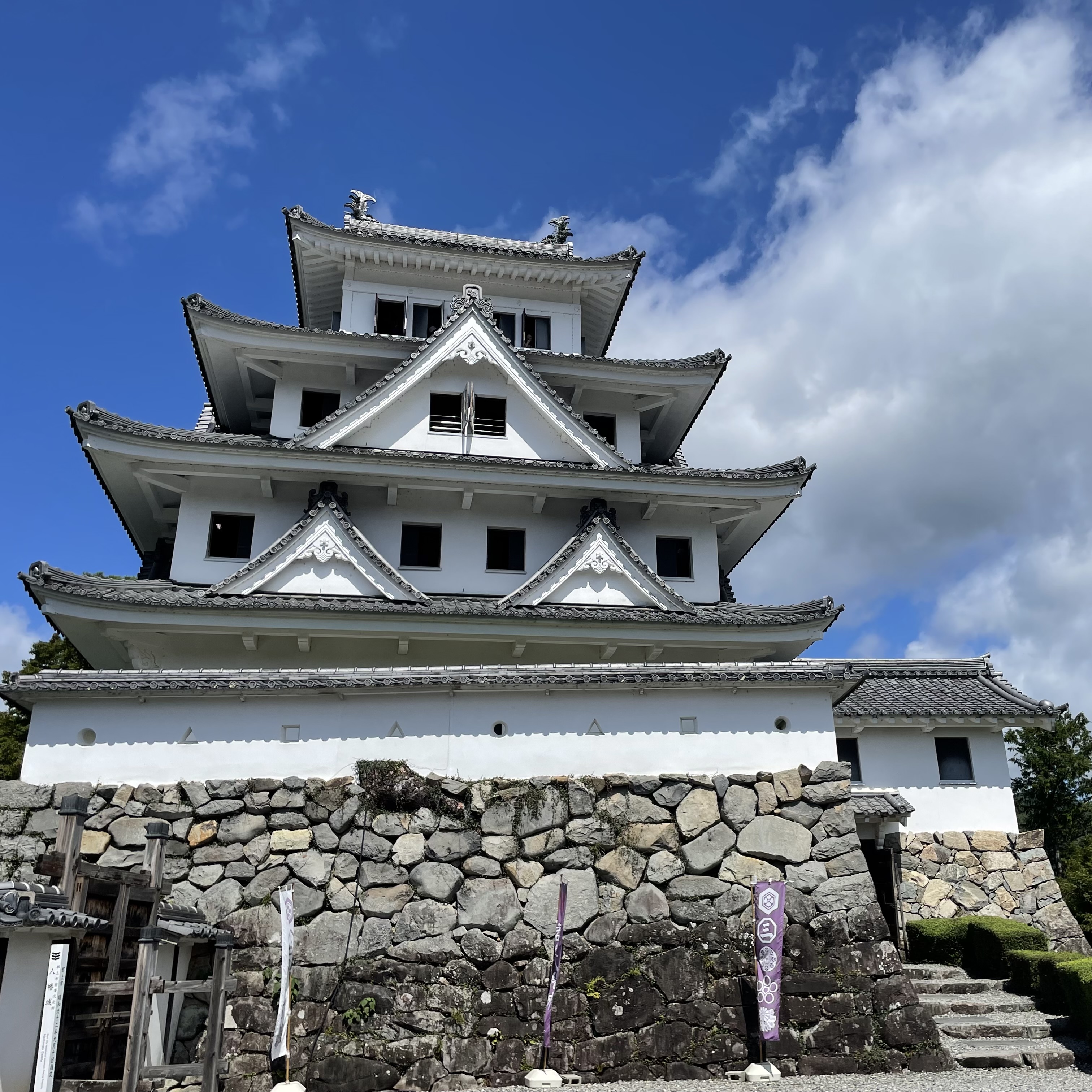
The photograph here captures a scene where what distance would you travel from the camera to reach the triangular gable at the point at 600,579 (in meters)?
15.1

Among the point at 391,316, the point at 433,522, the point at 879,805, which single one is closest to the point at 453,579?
the point at 433,522

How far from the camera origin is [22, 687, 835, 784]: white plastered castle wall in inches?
404

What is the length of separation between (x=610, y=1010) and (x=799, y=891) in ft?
7.91

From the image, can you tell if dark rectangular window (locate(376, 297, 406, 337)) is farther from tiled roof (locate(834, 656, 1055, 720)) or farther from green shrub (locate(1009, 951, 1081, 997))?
green shrub (locate(1009, 951, 1081, 997))

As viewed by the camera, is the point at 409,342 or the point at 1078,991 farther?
the point at 409,342

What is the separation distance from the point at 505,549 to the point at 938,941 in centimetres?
918

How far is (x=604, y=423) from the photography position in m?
18.6

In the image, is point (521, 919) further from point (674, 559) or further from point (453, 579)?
point (674, 559)

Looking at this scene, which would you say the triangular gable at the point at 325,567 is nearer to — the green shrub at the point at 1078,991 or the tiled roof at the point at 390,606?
the tiled roof at the point at 390,606

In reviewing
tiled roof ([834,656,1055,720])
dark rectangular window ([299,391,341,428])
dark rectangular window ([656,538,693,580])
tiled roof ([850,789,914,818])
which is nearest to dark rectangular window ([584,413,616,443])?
dark rectangular window ([656,538,693,580])

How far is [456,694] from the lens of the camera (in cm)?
1066

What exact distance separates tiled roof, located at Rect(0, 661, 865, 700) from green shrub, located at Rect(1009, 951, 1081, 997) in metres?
4.79

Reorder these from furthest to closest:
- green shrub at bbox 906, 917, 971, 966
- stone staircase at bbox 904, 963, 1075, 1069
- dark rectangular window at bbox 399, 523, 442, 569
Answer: dark rectangular window at bbox 399, 523, 442, 569 → green shrub at bbox 906, 917, 971, 966 → stone staircase at bbox 904, 963, 1075, 1069

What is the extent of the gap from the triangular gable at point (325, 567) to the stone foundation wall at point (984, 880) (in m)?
9.81
